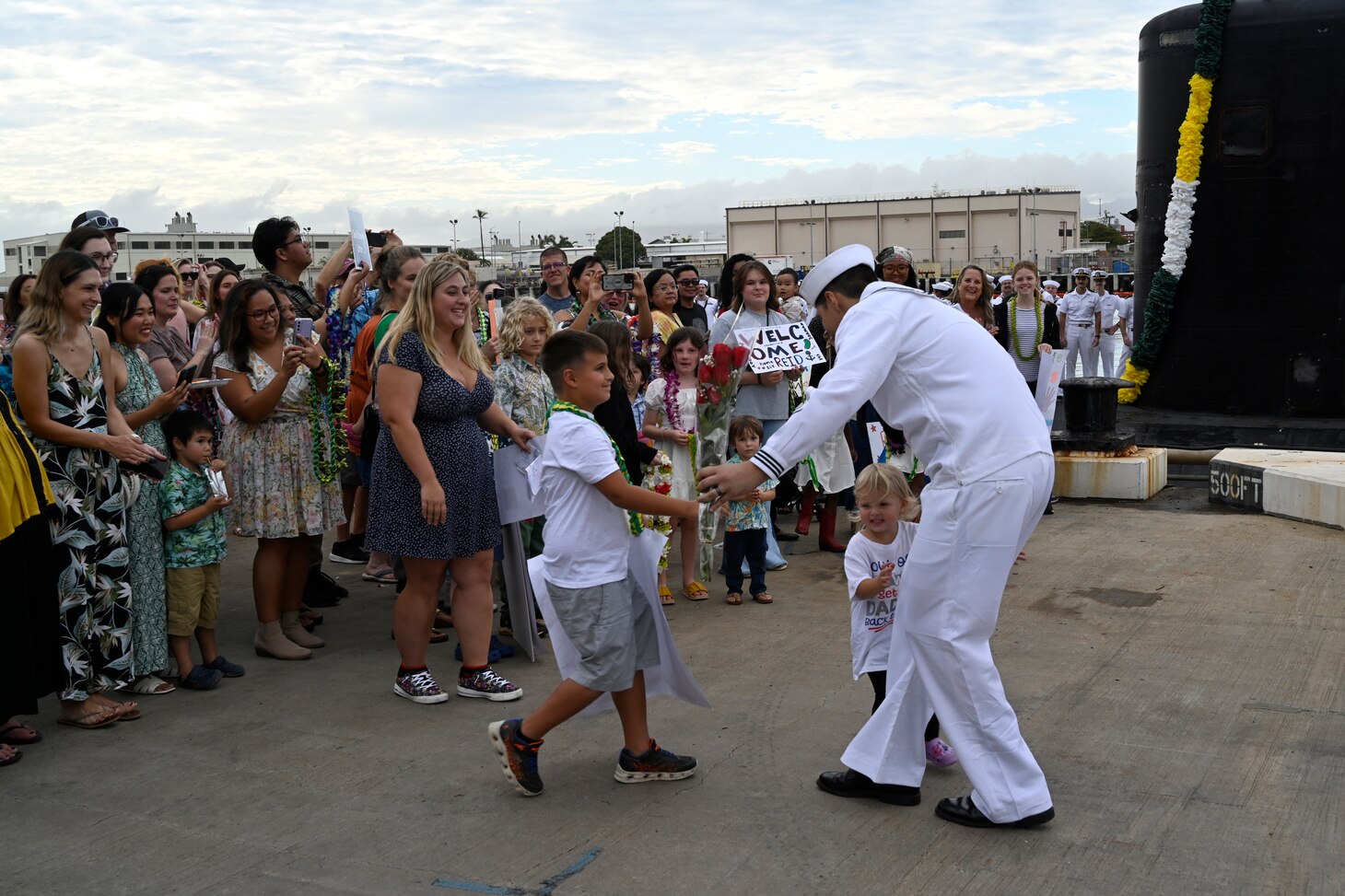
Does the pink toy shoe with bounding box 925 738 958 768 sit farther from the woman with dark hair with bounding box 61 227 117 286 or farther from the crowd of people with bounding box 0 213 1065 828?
the woman with dark hair with bounding box 61 227 117 286

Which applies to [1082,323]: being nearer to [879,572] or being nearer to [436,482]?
[879,572]

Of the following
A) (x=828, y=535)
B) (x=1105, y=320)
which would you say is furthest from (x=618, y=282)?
(x=1105, y=320)

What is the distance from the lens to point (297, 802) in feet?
14.6

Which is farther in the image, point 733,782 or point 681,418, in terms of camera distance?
point 681,418

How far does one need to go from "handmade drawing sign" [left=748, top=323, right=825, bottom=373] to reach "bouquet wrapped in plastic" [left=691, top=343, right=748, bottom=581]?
455 mm

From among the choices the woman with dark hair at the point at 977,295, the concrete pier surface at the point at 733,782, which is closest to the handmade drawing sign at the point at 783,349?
the woman with dark hair at the point at 977,295

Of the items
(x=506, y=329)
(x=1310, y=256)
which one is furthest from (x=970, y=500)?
(x=1310, y=256)

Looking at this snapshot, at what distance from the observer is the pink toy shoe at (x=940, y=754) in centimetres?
466

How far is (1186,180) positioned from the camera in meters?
11.6

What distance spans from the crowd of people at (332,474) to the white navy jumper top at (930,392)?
45 mm

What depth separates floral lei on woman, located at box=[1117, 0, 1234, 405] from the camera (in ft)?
37.3

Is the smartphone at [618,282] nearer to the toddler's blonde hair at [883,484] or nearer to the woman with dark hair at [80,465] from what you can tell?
the woman with dark hair at [80,465]

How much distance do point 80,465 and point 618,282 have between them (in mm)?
4111

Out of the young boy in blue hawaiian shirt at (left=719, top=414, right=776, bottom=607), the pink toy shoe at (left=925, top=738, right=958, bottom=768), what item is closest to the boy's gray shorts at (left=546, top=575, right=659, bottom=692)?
the pink toy shoe at (left=925, top=738, right=958, bottom=768)
